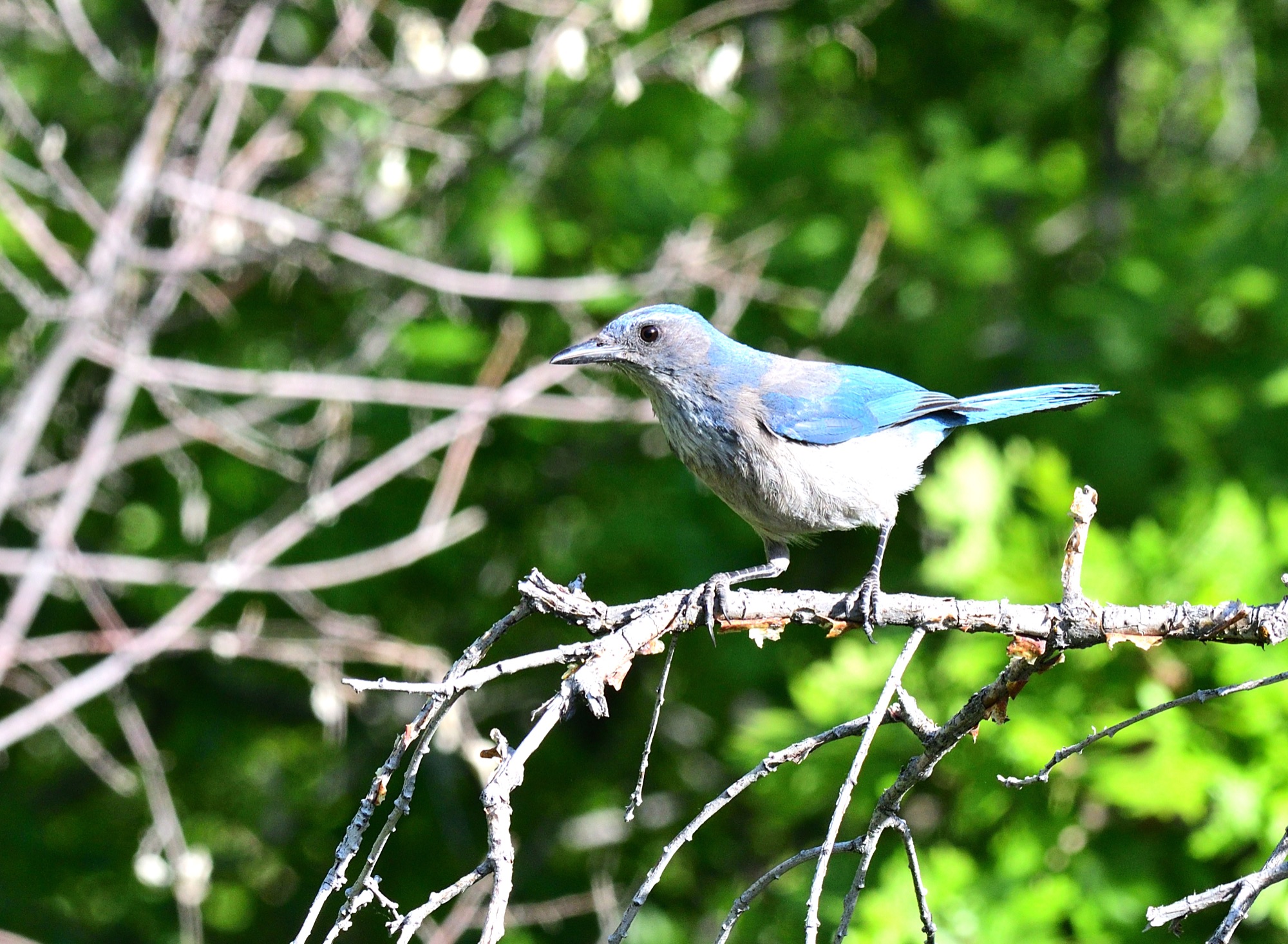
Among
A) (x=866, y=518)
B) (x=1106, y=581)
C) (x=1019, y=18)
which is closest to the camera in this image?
(x=866, y=518)

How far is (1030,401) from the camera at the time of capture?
4555 millimetres

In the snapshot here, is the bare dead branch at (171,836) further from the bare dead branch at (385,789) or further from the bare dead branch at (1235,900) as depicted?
the bare dead branch at (1235,900)

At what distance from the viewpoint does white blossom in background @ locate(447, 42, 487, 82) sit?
593 centimetres

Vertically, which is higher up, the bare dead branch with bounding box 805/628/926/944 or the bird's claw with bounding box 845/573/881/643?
the bird's claw with bounding box 845/573/881/643

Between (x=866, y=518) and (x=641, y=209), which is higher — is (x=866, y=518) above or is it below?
below

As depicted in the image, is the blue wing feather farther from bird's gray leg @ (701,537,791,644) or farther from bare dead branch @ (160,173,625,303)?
bare dead branch @ (160,173,625,303)

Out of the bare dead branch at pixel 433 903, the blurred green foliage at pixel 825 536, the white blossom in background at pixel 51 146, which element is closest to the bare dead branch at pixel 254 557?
the blurred green foliage at pixel 825 536

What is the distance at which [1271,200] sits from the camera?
5.71 metres

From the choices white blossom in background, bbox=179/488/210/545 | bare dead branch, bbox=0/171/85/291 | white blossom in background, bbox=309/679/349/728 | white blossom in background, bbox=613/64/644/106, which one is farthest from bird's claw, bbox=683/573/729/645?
white blossom in background, bbox=179/488/210/545

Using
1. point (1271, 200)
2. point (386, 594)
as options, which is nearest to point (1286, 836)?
point (1271, 200)

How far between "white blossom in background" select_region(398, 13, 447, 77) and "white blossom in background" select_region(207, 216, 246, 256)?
3.67 ft

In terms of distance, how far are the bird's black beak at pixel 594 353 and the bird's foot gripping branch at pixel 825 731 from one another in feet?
5.33

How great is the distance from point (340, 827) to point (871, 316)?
4408 mm

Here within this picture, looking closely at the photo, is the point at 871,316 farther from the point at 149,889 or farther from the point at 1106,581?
the point at 149,889
